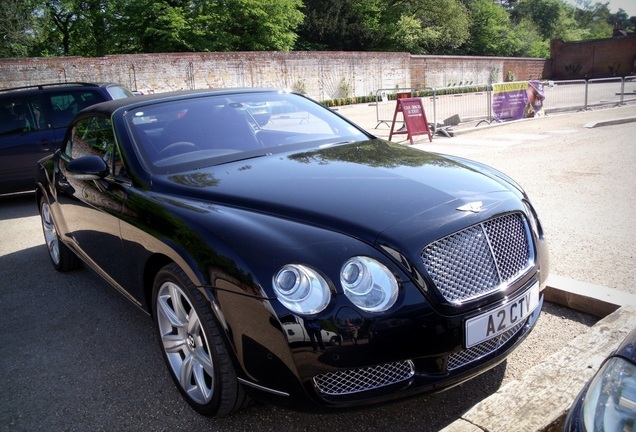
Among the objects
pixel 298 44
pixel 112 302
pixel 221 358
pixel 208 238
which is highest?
pixel 298 44

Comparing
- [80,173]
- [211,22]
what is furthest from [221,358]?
[211,22]

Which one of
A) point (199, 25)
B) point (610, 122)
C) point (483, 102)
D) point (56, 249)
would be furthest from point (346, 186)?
point (199, 25)

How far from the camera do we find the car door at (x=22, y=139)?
26.1 ft

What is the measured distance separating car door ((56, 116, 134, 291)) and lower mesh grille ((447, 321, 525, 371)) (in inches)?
80.5

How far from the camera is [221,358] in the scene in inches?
89.9

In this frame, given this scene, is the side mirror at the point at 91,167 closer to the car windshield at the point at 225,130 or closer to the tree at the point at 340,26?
the car windshield at the point at 225,130

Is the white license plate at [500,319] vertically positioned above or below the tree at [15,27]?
below

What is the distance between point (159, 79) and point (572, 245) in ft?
84.7

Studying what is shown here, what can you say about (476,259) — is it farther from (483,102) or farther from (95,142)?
(483,102)

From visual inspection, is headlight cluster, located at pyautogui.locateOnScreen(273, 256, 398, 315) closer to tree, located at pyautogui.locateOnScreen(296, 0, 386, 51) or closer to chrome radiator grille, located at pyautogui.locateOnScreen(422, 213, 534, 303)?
chrome radiator grille, located at pyautogui.locateOnScreen(422, 213, 534, 303)

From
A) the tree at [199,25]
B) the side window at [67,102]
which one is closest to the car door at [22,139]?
the side window at [67,102]

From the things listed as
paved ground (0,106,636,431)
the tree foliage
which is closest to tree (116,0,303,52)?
the tree foliage

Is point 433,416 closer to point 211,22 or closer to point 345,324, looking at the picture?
point 345,324

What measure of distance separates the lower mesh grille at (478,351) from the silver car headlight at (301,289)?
62cm
